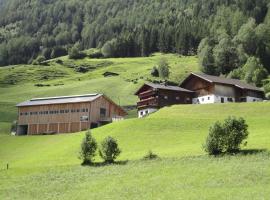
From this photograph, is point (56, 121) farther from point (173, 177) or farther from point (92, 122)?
point (173, 177)

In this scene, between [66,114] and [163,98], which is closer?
[66,114]

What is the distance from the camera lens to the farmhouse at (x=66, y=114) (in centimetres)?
10944

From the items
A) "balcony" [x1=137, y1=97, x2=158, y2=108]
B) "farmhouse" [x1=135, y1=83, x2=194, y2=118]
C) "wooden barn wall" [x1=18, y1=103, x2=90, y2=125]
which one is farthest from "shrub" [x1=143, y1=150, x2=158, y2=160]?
"balcony" [x1=137, y1=97, x2=158, y2=108]

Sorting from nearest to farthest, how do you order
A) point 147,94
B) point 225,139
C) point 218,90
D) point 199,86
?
point 225,139
point 218,90
point 147,94
point 199,86

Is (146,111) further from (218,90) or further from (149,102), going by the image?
(218,90)

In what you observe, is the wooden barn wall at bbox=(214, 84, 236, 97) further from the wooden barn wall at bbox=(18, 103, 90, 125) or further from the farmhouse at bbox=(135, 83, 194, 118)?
the wooden barn wall at bbox=(18, 103, 90, 125)

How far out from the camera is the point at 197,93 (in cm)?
12119

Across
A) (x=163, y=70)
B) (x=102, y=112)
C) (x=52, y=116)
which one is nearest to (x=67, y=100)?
(x=52, y=116)

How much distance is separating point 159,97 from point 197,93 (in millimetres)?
10983

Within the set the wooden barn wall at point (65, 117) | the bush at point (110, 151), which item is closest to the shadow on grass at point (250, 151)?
the bush at point (110, 151)

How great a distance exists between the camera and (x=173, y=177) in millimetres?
45500

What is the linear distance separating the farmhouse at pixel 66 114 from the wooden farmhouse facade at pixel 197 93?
800 cm

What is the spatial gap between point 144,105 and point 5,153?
155ft

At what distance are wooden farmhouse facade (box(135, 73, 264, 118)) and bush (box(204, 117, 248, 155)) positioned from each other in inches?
2308
